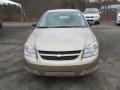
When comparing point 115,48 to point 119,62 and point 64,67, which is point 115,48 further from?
point 64,67

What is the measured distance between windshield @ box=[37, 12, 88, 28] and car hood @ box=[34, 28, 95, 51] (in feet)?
1.41

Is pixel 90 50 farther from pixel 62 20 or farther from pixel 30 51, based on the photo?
pixel 62 20

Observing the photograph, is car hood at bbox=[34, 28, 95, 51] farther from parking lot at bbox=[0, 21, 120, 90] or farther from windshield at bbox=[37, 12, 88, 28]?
parking lot at bbox=[0, 21, 120, 90]

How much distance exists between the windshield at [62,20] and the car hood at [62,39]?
1.41ft

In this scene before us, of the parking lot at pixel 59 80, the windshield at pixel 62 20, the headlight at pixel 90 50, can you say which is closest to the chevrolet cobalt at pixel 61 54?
the headlight at pixel 90 50

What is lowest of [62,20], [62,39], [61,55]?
[61,55]

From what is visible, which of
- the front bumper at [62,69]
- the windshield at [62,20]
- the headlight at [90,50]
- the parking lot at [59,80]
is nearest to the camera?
the front bumper at [62,69]

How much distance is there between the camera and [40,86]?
5.53 metres

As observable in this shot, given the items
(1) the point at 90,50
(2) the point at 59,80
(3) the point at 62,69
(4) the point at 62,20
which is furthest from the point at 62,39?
(4) the point at 62,20

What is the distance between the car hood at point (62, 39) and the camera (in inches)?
211

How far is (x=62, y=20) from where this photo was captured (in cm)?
714

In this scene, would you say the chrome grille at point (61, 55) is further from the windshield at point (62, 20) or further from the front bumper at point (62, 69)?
the windshield at point (62, 20)

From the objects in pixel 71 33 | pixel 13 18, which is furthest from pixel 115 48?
pixel 13 18

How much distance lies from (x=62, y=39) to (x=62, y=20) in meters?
1.55
